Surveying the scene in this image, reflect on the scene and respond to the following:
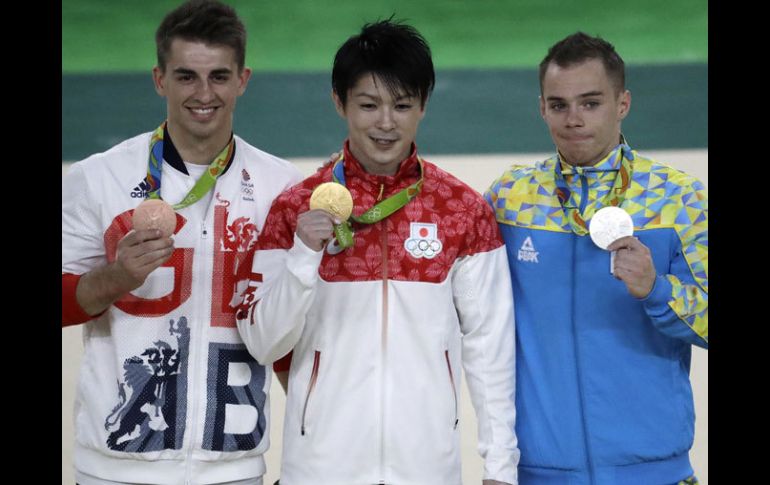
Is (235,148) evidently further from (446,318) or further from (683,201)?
(683,201)

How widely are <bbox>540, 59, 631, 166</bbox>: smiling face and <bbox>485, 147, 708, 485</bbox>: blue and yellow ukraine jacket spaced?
55 millimetres

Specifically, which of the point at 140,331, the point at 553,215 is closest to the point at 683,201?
the point at 553,215

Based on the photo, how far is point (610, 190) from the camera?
3025 millimetres

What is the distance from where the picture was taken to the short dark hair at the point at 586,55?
3.07m

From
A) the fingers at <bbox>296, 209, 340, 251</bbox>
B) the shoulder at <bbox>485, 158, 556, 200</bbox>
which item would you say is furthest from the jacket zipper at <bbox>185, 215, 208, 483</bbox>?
the shoulder at <bbox>485, 158, 556, 200</bbox>

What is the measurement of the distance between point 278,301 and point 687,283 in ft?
3.53

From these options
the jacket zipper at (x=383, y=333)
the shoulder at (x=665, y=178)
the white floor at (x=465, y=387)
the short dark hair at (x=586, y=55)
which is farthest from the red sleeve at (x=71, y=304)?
the white floor at (x=465, y=387)

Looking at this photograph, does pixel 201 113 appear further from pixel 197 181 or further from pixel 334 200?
pixel 334 200

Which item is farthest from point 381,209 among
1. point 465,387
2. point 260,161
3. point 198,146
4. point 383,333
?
point 465,387

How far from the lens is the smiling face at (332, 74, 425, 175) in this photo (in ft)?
9.38

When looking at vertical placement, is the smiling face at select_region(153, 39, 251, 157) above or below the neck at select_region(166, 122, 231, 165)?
above

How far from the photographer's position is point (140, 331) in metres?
2.91

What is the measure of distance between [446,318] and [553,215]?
440 mm

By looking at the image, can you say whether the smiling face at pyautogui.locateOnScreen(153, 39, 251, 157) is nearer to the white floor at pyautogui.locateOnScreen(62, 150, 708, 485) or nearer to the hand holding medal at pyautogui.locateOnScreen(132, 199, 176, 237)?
the hand holding medal at pyautogui.locateOnScreen(132, 199, 176, 237)
